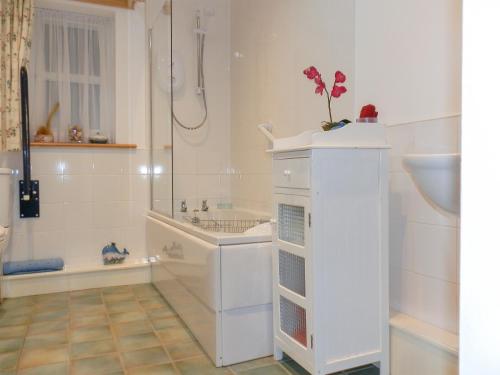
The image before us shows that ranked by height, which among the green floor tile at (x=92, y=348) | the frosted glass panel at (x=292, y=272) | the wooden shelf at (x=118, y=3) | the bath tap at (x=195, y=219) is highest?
the wooden shelf at (x=118, y=3)

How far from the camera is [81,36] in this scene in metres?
3.19

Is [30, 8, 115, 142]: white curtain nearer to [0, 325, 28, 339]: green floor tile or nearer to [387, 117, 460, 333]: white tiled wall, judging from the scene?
[0, 325, 28, 339]: green floor tile

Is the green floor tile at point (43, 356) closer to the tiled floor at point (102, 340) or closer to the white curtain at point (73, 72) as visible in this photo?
the tiled floor at point (102, 340)

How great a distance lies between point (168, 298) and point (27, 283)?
1.01 m

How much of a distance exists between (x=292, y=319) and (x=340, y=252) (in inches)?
15.9

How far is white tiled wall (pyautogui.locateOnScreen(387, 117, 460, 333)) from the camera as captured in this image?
1426 mm

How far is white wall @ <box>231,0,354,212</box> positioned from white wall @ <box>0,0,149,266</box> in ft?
2.60

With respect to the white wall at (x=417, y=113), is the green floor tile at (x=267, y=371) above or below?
below

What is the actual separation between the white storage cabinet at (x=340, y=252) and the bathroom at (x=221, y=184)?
0.4 inches

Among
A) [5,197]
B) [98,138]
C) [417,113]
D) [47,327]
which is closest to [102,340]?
[47,327]

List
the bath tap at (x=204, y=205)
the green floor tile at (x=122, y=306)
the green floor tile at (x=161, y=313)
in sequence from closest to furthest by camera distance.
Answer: the green floor tile at (x=161, y=313)
the green floor tile at (x=122, y=306)
the bath tap at (x=204, y=205)

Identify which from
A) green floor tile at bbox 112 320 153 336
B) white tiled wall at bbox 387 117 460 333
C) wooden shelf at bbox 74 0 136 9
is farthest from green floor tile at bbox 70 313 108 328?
wooden shelf at bbox 74 0 136 9

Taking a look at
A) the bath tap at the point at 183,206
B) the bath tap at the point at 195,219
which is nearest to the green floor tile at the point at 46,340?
the bath tap at the point at 195,219

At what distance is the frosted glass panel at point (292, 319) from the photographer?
1.63 metres
